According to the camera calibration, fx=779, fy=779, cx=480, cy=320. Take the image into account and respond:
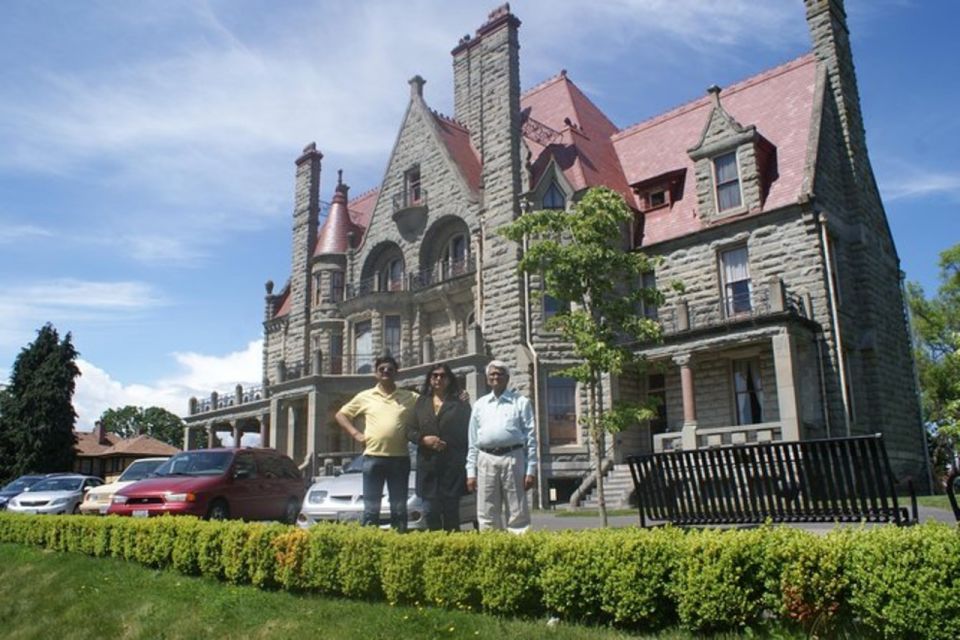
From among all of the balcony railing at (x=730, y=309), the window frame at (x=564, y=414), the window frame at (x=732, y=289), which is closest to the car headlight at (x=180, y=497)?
the window frame at (x=564, y=414)

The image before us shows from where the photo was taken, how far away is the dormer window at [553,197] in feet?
88.4

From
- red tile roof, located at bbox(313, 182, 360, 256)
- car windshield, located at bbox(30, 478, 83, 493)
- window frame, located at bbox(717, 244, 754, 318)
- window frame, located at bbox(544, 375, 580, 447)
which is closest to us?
car windshield, located at bbox(30, 478, 83, 493)

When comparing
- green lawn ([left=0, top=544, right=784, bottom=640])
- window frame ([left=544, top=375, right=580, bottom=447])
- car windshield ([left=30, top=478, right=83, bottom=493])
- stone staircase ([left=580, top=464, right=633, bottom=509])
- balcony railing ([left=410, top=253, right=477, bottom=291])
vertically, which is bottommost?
green lawn ([left=0, top=544, right=784, bottom=640])

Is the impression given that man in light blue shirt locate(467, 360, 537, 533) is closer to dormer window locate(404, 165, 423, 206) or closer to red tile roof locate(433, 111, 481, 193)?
red tile roof locate(433, 111, 481, 193)

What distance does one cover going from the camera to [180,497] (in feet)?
42.9

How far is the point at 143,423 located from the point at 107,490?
99362 mm

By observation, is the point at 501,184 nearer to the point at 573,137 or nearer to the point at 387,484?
the point at 573,137

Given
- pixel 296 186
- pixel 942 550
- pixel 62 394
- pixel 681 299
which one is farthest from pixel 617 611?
pixel 62 394

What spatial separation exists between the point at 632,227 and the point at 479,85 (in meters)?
11.0

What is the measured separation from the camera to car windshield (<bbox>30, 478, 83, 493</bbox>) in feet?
69.3

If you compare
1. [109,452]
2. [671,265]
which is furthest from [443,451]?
[109,452]

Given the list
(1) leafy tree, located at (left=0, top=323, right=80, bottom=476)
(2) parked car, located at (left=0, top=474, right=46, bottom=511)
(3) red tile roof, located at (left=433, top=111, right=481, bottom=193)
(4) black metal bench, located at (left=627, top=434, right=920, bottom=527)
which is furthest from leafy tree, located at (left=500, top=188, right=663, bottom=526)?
(1) leafy tree, located at (left=0, top=323, right=80, bottom=476)

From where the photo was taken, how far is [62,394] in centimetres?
4875

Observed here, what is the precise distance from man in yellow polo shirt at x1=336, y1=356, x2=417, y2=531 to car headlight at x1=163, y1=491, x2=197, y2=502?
5498 millimetres
